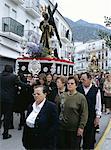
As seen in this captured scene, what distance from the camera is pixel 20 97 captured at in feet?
33.9

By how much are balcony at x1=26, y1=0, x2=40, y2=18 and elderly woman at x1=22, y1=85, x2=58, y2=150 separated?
26.8m

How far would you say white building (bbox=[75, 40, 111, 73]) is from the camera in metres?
101

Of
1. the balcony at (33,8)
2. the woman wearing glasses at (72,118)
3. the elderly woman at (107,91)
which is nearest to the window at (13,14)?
the balcony at (33,8)

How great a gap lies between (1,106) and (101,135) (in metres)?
2.58

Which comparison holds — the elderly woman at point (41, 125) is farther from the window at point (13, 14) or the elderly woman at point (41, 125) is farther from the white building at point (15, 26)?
the window at point (13, 14)

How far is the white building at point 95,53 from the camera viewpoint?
333 ft

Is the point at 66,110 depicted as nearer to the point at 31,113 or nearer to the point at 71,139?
the point at 71,139

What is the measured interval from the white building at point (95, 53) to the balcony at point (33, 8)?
204 feet

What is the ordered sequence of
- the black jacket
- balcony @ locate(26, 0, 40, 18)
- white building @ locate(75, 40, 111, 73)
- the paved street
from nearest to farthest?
the black jacket, the paved street, balcony @ locate(26, 0, 40, 18), white building @ locate(75, 40, 111, 73)

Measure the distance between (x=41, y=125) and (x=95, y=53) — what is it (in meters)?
92.6

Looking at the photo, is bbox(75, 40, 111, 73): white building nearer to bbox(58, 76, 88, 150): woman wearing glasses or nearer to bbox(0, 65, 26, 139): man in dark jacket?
bbox(0, 65, 26, 139): man in dark jacket

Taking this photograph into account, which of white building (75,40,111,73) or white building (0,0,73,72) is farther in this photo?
white building (75,40,111,73)

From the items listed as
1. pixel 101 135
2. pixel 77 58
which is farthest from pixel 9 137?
pixel 77 58

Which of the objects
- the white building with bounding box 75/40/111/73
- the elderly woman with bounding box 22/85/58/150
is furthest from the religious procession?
the white building with bounding box 75/40/111/73
